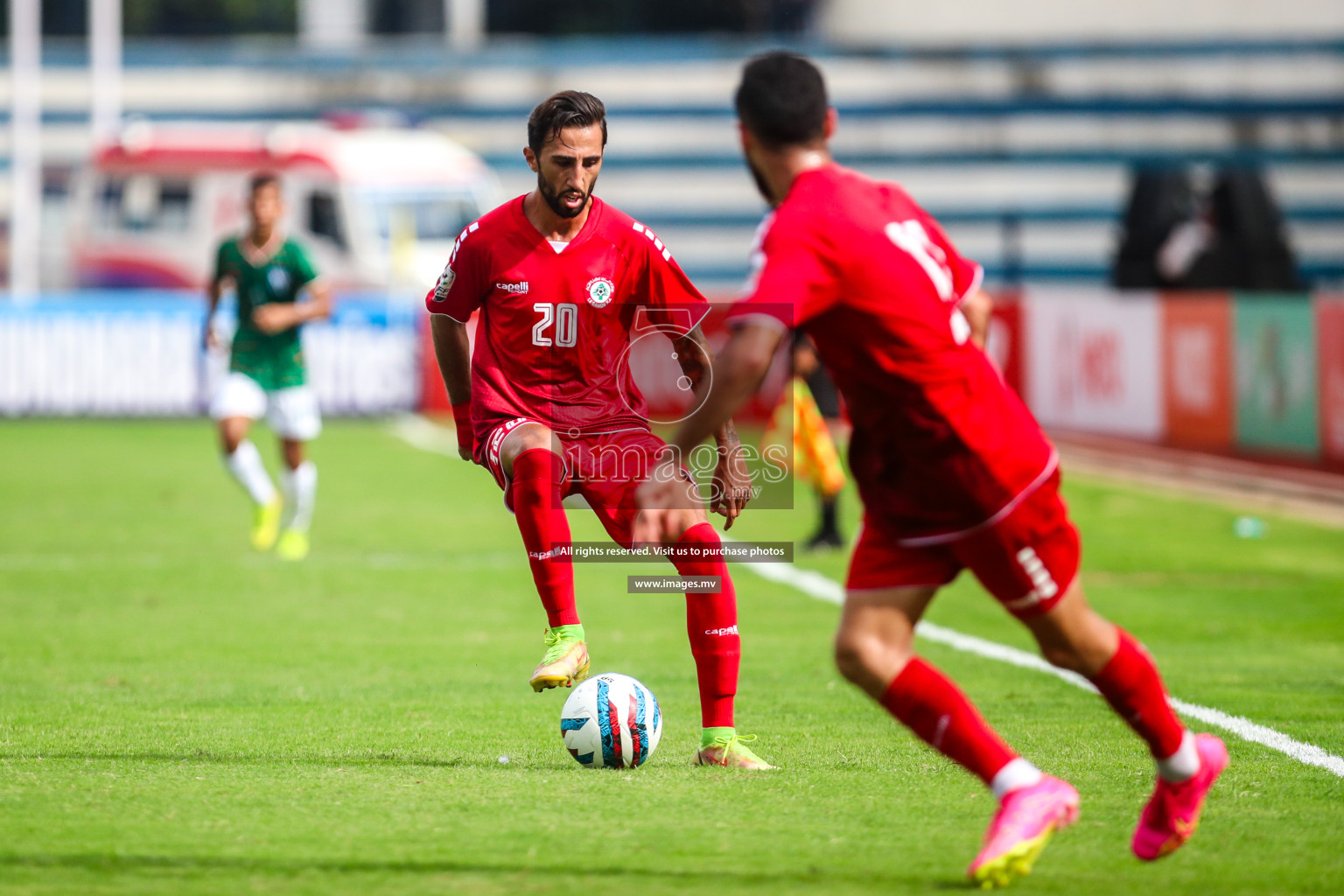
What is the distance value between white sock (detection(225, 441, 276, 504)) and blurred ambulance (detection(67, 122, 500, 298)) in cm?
1498

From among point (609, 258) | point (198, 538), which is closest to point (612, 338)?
point (609, 258)

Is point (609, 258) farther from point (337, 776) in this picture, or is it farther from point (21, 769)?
point (21, 769)

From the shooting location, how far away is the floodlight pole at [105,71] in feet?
110

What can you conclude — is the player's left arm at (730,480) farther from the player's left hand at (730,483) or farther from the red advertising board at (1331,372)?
the red advertising board at (1331,372)

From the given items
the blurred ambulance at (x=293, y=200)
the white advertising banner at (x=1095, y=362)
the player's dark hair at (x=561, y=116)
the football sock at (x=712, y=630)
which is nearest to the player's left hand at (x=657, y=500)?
the football sock at (x=712, y=630)

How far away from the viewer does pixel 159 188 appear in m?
28.5

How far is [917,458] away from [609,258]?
210 centimetres

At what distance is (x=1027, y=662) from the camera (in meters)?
8.17

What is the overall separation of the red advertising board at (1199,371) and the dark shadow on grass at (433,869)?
44.5 feet

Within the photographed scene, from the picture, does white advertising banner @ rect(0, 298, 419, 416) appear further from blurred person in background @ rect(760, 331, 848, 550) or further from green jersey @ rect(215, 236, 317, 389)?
blurred person in background @ rect(760, 331, 848, 550)

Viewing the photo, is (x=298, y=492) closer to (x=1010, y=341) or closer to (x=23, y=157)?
(x=1010, y=341)

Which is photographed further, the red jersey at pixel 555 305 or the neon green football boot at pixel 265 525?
the neon green football boot at pixel 265 525

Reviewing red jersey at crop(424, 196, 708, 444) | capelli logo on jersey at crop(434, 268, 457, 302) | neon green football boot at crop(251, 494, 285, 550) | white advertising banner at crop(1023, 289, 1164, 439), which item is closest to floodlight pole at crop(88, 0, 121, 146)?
white advertising banner at crop(1023, 289, 1164, 439)

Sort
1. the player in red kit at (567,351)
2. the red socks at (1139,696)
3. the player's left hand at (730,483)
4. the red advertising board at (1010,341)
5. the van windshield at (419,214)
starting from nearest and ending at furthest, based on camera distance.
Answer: the red socks at (1139,696) < the player's left hand at (730,483) < the player in red kit at (567,351) < the red advertising board at (1010,341) < the van windshield at (419,214)
